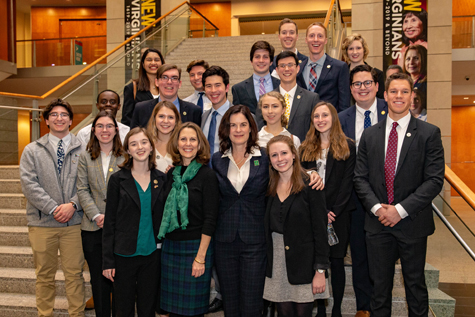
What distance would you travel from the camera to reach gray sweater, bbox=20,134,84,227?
3.27m

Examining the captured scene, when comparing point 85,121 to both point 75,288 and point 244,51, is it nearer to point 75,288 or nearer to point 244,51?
point 75,288

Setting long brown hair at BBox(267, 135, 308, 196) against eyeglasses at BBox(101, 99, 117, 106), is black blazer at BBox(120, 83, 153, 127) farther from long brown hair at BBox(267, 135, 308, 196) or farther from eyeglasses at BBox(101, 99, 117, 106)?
long brown hair at BBox(267, 135, 308, 196)

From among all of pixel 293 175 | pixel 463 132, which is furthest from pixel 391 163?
pixel 463 132

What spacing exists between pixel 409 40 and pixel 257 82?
24.1 feet

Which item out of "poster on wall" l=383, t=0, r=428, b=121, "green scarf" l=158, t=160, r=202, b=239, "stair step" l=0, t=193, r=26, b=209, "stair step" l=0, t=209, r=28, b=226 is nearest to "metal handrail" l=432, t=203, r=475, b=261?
"green scarf" l=158, t=160, r=202, b=239

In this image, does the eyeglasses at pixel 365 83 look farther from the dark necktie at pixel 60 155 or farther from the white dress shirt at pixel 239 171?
the dark necktie at pixel 60 155

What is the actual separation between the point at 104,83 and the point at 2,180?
2.13 meters

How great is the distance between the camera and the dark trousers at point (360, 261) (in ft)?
10.4

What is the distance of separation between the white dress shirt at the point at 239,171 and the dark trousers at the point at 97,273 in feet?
3.97

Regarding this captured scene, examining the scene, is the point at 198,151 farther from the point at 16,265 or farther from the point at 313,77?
the point at 16,265

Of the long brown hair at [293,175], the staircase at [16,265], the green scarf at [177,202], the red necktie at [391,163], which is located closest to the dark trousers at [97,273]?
the staircase at [16,265]

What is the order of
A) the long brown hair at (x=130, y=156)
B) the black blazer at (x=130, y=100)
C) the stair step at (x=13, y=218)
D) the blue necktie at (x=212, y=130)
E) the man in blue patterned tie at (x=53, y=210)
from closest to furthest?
1. the long brown hair at (x=130, y=156)
2. the man in blue patterned tie at (x=53, y=210)
3. the blue necktie at (x=212, y=130)
4. the black blazer at (x=130, y=100)
5. the stair step at (x=13, y=218)

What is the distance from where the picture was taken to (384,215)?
2.74 m

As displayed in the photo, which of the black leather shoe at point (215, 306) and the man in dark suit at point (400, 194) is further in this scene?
the black leather shoe at point (215, 306)
